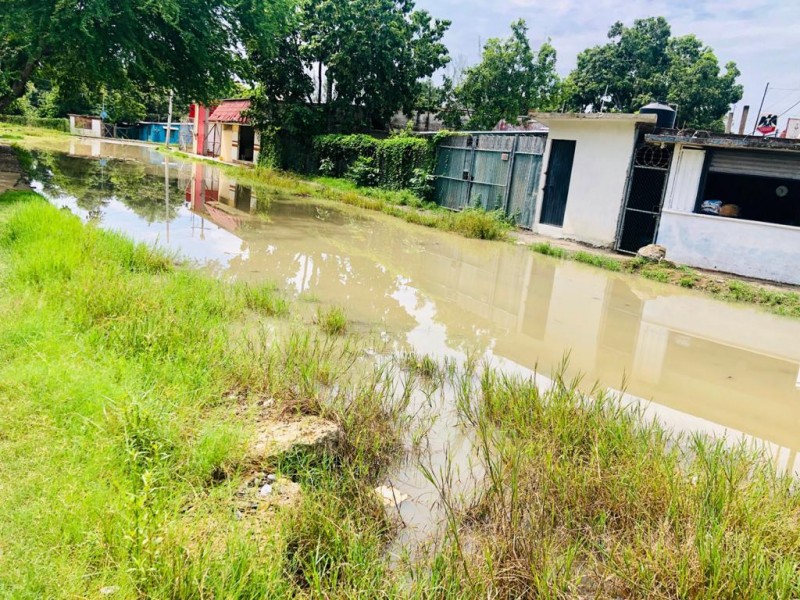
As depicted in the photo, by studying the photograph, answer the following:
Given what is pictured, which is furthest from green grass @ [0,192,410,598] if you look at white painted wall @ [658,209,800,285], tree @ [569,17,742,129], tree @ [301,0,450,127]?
tree @ [569,17,742,129]

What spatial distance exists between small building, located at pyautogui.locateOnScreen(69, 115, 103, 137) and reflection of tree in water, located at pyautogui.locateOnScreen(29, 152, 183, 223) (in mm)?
27858

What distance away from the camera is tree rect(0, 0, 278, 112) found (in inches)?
515

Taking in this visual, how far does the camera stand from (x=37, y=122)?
1906 inches

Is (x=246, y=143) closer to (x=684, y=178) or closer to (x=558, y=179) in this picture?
(x=558, y=179)

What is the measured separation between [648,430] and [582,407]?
47 centimetres

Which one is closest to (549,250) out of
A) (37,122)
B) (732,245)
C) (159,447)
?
(732,245)

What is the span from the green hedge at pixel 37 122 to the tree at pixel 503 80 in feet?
122

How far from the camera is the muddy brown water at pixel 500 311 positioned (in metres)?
5.36

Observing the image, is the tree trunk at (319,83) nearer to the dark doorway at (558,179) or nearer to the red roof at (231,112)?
the red roof at (231,112)

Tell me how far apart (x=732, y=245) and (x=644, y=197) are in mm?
2351

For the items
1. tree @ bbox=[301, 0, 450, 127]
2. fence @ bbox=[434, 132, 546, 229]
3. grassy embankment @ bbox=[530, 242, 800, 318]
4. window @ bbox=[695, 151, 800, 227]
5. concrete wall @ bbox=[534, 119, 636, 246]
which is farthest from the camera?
tree @ bbox=[301, 0, 450, 127]

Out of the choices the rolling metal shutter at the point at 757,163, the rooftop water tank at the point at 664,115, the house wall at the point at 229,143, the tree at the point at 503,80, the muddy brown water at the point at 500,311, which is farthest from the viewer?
the house wall at the point at 229,143

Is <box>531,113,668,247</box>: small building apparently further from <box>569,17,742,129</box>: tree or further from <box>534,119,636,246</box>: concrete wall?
<box>569,17,742,129</box>: tree

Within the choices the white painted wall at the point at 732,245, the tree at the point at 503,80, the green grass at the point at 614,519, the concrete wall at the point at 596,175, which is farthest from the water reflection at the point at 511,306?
the tree at the point at 503,80
